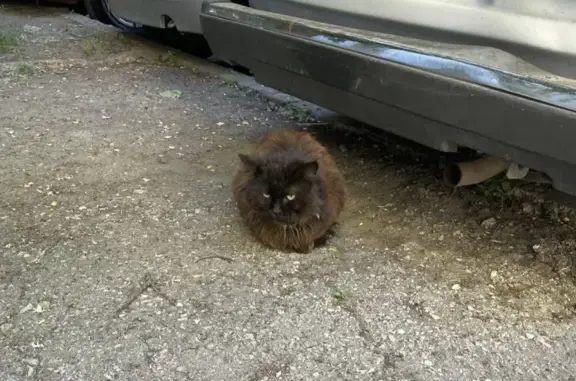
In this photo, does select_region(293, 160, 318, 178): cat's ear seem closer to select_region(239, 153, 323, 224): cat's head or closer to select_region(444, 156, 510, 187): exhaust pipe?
select_region(239, 153, 323, 224): cat's head

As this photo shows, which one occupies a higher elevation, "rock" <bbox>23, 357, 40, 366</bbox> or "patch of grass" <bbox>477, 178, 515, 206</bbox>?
"patch of grass" <bbox>477, 178, 515, 206</bbox>

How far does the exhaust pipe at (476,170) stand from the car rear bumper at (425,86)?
297mm

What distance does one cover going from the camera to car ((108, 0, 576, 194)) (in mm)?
2455

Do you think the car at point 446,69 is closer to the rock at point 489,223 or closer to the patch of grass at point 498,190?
the rock at point 489,223

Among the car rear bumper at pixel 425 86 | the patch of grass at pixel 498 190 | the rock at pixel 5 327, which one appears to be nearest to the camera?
the car rear bumper at pixel 425 86

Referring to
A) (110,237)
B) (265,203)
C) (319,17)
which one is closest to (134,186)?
(110,237)

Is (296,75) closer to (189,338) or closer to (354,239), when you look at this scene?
(354,239)

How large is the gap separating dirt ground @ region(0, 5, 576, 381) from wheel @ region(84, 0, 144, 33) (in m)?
2.42

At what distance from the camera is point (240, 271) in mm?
3061

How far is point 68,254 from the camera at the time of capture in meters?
3.14

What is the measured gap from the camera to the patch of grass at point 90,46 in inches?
248

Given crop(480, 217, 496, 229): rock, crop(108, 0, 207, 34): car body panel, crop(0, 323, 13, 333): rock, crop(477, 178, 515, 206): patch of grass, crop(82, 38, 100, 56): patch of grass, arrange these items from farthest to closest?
crop(82, 38, 100, 56): patch of grass < crop(108, 0, 207, 34): car body panel < crop(477, 178, 515, 206): patch of grass < crop(480, 217, 496, 229): rock < crop(0, 323, 13, 333): rock

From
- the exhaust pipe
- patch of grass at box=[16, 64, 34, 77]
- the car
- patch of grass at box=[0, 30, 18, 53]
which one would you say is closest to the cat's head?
the car

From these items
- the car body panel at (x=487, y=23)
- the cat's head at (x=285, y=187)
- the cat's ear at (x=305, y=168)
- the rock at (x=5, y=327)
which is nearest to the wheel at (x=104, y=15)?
the car body panel at (x=487, y=23)
